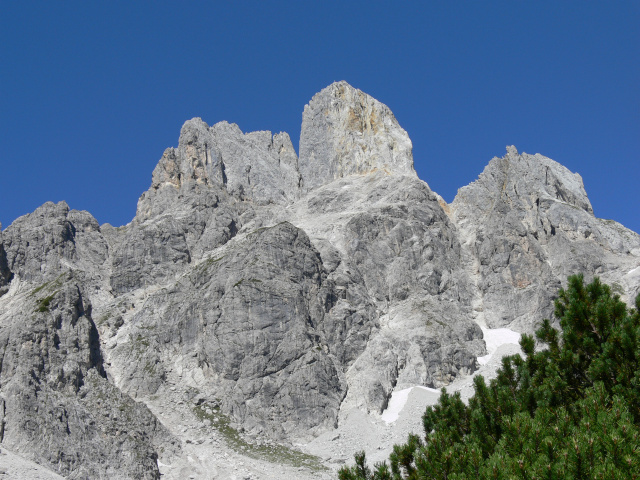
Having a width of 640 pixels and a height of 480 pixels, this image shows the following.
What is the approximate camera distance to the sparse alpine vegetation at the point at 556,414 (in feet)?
45.0

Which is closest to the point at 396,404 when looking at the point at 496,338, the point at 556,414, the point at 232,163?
the point at 496,338

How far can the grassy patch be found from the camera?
251 ft

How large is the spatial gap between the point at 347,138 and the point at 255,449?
3755 inches

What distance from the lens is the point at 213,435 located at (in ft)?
269

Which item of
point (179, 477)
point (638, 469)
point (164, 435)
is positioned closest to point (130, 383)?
point (164, 435)

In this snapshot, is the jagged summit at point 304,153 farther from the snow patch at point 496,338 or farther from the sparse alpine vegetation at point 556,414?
the sparse alpine vegetation at point 556,414

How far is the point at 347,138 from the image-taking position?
158625 mm

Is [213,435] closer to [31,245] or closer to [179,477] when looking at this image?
[179,477]

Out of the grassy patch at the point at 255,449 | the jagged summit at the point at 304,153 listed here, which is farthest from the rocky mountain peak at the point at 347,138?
the grassy patch at the point at 255,449

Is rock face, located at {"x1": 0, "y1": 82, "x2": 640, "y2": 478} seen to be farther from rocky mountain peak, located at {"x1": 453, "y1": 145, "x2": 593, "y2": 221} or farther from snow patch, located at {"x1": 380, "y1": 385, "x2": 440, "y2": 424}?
snow patch, located at {"x1": 380, "y1": 385, "x2": 440, "y2": 424}

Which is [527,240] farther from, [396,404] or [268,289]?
[268,289]

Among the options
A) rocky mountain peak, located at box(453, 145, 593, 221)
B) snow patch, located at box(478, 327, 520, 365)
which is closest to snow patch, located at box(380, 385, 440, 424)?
snow patch, located at box(478, 327, 520, 365)

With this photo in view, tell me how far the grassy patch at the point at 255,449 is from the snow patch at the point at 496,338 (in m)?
35.2

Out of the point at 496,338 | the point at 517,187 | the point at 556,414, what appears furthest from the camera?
the point at 517,187
